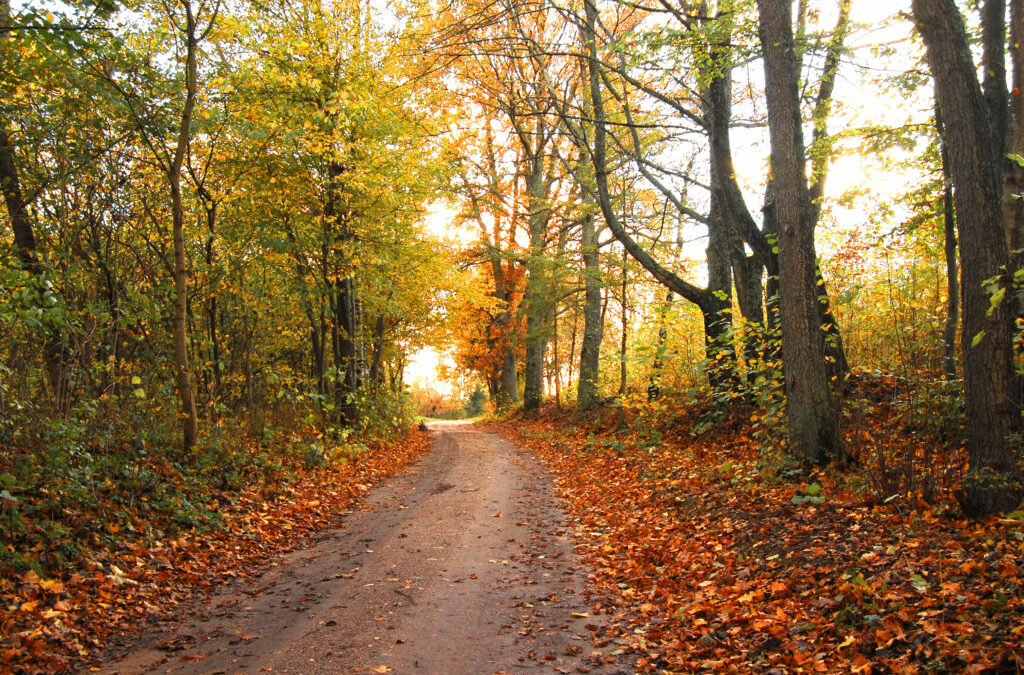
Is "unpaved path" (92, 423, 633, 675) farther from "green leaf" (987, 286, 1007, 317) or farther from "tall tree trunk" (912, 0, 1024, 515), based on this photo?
"green leaf" (987, 286, 1007, 317)

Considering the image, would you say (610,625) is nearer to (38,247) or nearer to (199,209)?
(38,247)

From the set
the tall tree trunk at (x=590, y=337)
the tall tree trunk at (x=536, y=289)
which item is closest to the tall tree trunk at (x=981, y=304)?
the tall tree trunk at (x=590, y=337)

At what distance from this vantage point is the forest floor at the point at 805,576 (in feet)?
12.2

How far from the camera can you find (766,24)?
24.6ft

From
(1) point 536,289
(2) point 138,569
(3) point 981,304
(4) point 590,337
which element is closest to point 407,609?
(2) point 138,569

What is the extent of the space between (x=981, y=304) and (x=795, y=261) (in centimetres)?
261

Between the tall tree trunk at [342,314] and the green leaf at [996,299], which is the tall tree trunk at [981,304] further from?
the tall tree trunk at [342,314]

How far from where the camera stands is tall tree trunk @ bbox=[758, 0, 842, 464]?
732cm

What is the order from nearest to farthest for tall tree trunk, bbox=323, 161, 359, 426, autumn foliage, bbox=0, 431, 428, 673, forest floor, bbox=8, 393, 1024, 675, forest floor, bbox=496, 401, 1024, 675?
forest floor, bbox=496, 401, 1024, 675
forest floor, bbox=8, 393, 1024, 675
autumn foliage, bbox=0, 431, 428, 673
tall tree trunk, bbox=323, 161, 359, 426

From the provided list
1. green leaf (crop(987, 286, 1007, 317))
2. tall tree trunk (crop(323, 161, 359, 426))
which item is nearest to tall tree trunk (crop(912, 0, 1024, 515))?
green leaf (crop(987, 286, 1007, 317))

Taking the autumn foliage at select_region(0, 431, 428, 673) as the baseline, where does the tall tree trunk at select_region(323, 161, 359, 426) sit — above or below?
above

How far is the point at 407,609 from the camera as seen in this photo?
17.6 feet

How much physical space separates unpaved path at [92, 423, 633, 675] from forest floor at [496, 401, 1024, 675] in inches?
21.6

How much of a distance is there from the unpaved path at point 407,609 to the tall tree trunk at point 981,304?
3.47 m
